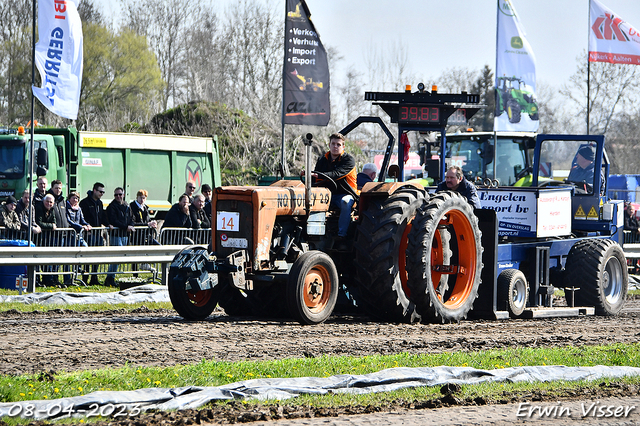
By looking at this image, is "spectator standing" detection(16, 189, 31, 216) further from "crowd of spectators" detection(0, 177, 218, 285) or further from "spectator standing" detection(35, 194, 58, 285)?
"spectator standing" detection(35, 194, 58, 285)

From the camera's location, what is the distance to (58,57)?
14.1m

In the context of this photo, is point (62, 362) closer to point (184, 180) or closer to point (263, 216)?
point (263, 216)

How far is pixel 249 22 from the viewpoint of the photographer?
4816 cm

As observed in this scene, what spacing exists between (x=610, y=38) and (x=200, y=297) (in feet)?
53.9

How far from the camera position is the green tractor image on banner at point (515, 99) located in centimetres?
1997

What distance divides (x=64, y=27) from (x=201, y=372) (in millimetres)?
9604

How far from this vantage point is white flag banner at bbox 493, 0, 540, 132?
20.0m

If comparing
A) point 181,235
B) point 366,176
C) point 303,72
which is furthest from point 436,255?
point 303,72

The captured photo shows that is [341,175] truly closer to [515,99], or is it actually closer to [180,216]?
[180,216]

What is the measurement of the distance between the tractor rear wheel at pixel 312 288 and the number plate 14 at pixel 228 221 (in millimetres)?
827

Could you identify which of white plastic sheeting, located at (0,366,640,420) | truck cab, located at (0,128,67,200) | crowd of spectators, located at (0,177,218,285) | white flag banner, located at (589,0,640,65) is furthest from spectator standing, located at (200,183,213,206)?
white flag banner, located at (589,0,640,65)

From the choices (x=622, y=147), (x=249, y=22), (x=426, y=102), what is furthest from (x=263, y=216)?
(x=622, y=147)

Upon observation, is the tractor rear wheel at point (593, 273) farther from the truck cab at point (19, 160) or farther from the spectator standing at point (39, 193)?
the truck cab at point (19, 160)

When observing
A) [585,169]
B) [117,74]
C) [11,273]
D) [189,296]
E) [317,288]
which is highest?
[117,74]
